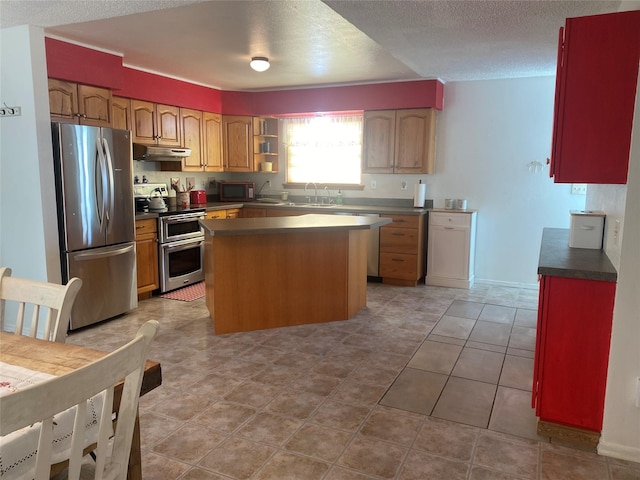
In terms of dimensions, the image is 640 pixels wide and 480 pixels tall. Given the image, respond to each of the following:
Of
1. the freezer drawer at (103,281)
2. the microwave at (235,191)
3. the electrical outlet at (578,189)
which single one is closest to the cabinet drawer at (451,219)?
the electrical outlet at (578,189)

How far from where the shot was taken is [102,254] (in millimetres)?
4035

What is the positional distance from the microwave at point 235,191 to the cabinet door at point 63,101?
8.60 feet

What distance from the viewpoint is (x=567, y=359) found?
2318mm

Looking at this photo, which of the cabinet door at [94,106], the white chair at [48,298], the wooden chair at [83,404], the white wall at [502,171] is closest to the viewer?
the wooden chair at [83,404]

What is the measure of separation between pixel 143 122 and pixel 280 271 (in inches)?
96.8

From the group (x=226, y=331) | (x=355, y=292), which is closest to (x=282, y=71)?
(x=355, y=292)

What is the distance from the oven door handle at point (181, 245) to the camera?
5.00m

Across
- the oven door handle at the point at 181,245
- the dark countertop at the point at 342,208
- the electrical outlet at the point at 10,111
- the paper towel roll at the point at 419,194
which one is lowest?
the oven door handle at the point at 181,245

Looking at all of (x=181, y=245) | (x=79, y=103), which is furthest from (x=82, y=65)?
(x=181, y=245)

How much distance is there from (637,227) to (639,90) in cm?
60

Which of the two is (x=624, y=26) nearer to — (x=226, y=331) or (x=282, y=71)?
(x=226, y=331)

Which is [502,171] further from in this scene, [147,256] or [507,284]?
[147,256]

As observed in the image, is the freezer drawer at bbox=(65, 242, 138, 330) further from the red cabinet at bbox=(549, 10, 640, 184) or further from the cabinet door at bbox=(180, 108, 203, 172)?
the red cabinet at bbox=(549, 10, 640, 184)

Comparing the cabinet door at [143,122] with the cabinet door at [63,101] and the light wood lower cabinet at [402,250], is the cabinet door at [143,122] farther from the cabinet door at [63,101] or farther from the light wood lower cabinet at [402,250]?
the light wood lower cabinet at [402,250]
